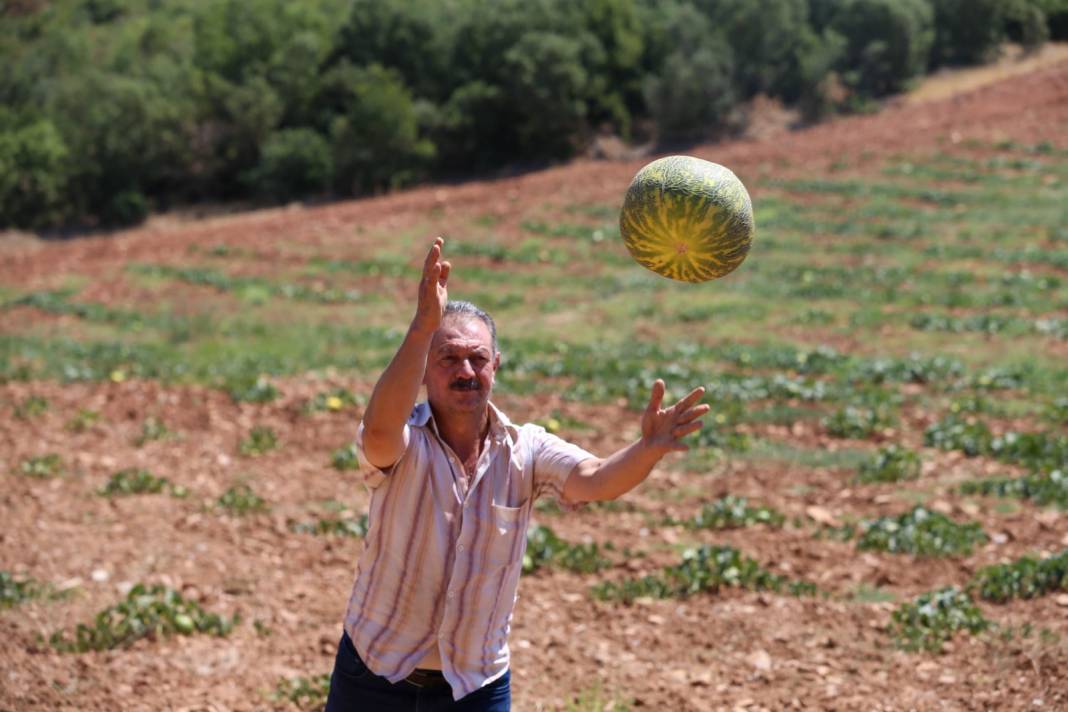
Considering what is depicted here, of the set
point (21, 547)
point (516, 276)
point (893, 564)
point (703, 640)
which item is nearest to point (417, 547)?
point (703, 640)

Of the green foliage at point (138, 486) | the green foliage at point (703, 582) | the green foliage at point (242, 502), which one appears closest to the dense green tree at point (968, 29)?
the green foliage at point (242, 502)

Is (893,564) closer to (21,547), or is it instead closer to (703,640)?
(703,640)

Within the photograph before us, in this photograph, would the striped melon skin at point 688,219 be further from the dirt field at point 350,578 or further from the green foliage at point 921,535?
the green foliage at point 921,535

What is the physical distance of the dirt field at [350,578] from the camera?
5.87 metres

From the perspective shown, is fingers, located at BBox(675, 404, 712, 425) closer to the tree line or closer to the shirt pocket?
the shirt pocket

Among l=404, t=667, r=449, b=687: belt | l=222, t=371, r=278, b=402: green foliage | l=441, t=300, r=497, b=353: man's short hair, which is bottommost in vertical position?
l=222, t=371, r=278, b=402: green foliage

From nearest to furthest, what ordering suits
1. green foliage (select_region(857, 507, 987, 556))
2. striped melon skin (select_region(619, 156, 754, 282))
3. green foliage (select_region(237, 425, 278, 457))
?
striped melon skin (select_region(619, 156, 754, 282)), green foliage (select_region(857, 507, 987, 556)), green foliage (select_region(237, 425, 278, 457))

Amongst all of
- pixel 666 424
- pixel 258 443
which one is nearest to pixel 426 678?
pixel 666 424

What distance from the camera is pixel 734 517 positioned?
838 centimetres

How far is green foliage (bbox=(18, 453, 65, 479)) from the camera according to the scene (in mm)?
9492

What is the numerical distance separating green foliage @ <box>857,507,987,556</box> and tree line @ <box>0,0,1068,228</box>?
31793 millimetres

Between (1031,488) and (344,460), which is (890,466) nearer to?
(1031,488)

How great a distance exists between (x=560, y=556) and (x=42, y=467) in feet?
15.1

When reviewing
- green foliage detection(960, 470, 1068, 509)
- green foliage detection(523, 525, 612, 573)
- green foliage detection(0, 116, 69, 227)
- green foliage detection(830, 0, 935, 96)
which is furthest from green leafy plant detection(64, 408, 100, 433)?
green foliage detection(830, 0, 935, 96)
